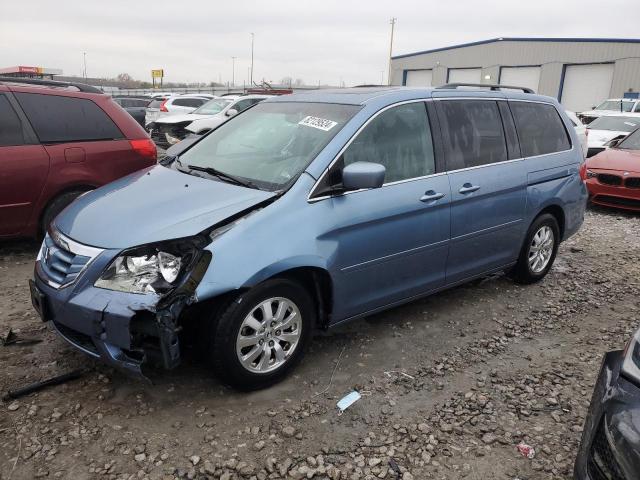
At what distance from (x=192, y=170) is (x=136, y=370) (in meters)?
1.51

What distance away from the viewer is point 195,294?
2607mm

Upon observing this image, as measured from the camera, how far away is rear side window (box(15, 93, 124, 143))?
509 centimetres

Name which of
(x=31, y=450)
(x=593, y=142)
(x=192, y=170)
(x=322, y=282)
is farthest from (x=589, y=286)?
(x=593, y=142)

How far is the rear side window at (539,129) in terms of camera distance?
4504 mm

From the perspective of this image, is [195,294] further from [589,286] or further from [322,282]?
[589,286]

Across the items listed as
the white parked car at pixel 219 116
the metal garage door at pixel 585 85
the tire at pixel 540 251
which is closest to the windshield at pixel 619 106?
the white parked car at pixel 219 116

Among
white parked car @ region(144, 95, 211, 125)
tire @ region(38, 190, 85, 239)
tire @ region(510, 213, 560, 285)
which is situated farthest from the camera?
white parked car @ region(144, 95, 211, 125)

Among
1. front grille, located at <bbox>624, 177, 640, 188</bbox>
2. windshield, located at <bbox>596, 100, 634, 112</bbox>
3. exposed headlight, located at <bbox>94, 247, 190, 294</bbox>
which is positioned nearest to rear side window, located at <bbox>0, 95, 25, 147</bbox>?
exposed headlight, located at <bbox>94, 247, 190, 294</bbox>

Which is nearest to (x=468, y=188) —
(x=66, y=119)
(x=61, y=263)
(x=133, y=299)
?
(x=133, y=299)

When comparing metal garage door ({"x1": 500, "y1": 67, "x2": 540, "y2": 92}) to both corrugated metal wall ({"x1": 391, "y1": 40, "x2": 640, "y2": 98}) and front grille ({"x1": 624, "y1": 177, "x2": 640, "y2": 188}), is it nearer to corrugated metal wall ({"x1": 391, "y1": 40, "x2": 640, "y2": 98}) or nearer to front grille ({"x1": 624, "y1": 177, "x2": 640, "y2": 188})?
corrugated metal wall ({"x1": 391, "y1": 40, "x2": 640, "y2": 98})

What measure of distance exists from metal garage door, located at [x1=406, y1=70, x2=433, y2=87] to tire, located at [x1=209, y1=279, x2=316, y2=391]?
43526 millimetres

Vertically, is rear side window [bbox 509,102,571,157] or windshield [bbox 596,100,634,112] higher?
windshield [bbox 596,100,634,112]

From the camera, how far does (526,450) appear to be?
2.68 m

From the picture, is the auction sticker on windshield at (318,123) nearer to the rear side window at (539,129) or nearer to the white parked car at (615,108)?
the rear side window at (539,129)
